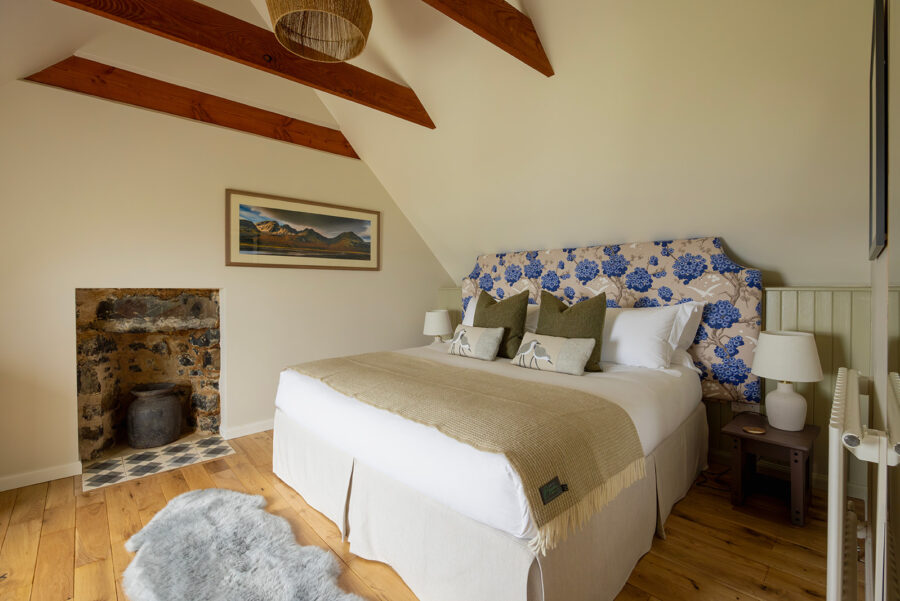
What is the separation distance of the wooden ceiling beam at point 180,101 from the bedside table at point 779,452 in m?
3.55

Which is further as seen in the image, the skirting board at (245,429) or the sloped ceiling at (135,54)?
the skirting board at (245,429)

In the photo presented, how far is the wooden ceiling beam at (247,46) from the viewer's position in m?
1.91

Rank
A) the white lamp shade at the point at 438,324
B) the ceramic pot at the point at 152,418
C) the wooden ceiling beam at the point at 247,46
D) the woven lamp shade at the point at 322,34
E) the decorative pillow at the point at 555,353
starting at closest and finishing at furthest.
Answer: the woven lamp shade at the point at 322,34
the wooden ceiling beam at the point at 247,46
the decorative pillow at the point at 555,353
the ceramic pot at the point at 152,418
the white lamp shade at the point at 438,324

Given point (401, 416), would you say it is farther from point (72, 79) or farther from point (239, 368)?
point (72, 79)

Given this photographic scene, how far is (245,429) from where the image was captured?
10.5ft

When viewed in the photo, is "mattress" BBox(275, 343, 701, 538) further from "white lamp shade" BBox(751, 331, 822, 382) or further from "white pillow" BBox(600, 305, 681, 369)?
"white lamp shade" BBox(751, 331, 822, 382)

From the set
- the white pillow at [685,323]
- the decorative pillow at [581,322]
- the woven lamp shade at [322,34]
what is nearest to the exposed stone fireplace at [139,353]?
the woven lamp shade at [322,34]

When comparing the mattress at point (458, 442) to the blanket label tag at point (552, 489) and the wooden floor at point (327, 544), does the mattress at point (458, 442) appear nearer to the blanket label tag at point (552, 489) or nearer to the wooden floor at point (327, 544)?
the blanket label tag at point (552, 489)

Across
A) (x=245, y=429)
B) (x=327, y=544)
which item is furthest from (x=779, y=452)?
(x=245, y=429)

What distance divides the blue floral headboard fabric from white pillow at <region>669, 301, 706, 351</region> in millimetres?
72

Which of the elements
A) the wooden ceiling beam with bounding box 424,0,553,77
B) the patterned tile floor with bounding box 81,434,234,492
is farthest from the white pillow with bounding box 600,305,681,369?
the patterned tile floor with bounding box 81,434,234,492

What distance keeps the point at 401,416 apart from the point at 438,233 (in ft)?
9.11

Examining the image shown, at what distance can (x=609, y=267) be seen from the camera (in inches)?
120

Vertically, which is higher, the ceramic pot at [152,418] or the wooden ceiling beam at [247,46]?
the wooden ceiling beam at [247,46]
